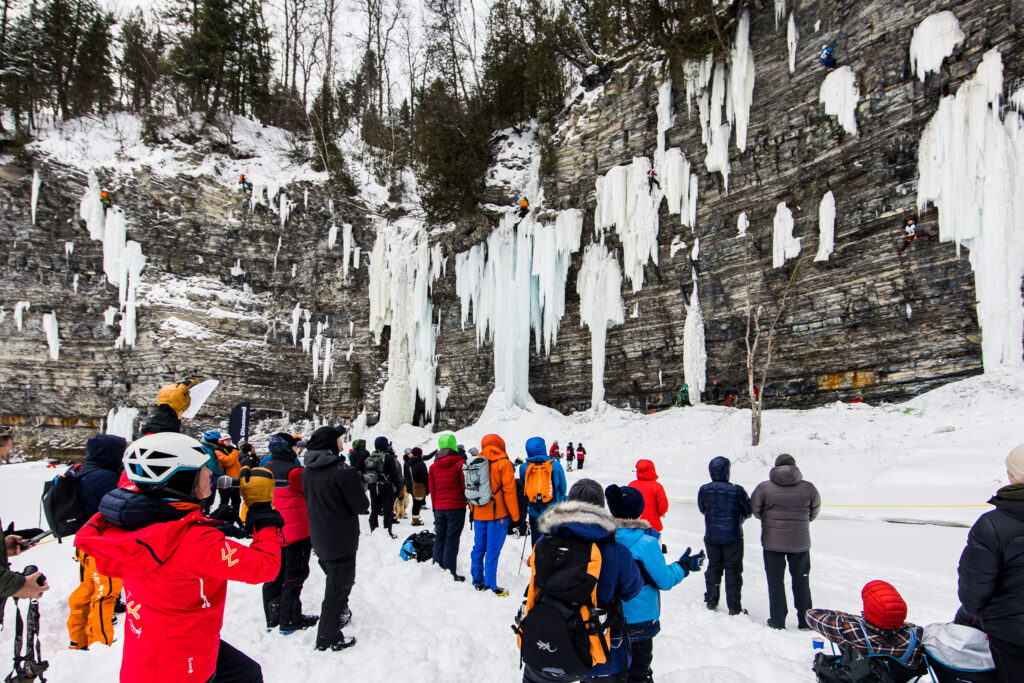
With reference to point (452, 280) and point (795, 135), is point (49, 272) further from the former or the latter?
point (795, 135)

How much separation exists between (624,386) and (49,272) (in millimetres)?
24557

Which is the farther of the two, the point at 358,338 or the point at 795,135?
the point at 358,338

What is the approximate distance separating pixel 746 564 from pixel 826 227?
36.0ft

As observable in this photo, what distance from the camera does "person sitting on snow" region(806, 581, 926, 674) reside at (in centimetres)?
257

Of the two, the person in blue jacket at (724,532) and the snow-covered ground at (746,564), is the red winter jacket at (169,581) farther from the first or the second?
the person in blue jacket at (724,532)

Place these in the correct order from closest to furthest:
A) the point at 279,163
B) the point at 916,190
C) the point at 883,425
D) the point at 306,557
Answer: the point at 306,557 → the point at 883,425 → the point at 916,190 → the point at 279,163

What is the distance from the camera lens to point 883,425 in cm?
1097

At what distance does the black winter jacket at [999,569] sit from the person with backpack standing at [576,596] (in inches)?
64.2

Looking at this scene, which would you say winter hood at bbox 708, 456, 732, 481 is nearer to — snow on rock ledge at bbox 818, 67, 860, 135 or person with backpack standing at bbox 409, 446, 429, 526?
A: person with backpack standing at bbox 409, 446, 429, 526

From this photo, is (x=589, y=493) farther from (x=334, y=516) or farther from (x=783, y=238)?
(x=783, y=238)

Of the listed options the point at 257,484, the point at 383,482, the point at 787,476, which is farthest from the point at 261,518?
the point at 383,482

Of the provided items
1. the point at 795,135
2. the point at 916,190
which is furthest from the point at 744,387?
the point at 795,135

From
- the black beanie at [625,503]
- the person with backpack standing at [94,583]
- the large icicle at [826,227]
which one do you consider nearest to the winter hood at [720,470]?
the black beanie at [625,503]

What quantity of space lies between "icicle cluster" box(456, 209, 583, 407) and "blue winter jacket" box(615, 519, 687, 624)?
1597cm
